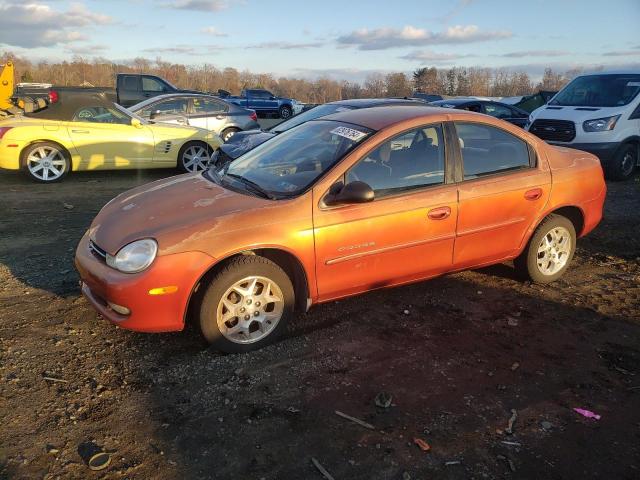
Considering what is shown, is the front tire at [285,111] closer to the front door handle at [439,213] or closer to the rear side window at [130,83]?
the rear side window at [130,83]

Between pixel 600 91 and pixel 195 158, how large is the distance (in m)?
8.17

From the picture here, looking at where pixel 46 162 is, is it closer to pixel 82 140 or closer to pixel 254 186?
pixel 82 140

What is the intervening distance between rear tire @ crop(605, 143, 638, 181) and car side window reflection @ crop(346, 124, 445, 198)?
7.01 m

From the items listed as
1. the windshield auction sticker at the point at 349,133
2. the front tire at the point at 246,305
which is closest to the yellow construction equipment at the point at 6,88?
the windshield auction sticker at the point at 349,133

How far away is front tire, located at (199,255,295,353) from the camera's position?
3.49m

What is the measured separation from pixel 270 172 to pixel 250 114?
29.7ft

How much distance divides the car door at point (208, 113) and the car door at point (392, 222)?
28.3 ft

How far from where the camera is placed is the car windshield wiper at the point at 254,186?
3818mm

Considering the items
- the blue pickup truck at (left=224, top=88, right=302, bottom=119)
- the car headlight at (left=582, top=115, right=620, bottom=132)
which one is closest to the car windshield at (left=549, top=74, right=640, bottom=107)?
the car headlight at (left=582, top=115, right=620, bottom=132)

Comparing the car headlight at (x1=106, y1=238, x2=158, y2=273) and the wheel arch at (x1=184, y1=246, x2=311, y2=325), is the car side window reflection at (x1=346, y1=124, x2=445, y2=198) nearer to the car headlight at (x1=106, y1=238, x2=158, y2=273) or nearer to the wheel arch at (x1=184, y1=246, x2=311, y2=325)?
the wheel arch at (x1=184, y1=246, x2=311, y2=325)

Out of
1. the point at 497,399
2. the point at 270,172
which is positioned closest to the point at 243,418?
the point at 497,399

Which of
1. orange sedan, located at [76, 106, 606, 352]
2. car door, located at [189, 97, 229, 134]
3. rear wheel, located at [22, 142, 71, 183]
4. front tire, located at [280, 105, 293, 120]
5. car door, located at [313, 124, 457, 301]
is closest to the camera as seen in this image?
orange sedan, located at [76, 106, 606, 352]

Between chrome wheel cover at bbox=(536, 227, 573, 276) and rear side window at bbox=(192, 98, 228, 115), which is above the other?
rear side window at bbox=(192, 98, 228, 115)

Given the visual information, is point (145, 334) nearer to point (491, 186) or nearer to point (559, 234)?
point (491, 186)
